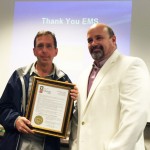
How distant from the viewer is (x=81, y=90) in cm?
189

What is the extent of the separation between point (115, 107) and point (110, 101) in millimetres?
48

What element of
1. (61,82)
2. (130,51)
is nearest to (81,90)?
(61,82)

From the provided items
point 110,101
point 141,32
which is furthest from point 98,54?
point 141,32

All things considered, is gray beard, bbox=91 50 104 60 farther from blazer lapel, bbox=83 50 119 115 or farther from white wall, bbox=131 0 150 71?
white wall, bbox=131 0 150 71

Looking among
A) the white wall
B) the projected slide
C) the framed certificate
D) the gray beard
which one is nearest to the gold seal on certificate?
the framed certificate

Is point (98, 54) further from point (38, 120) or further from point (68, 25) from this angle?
point (68, 25)

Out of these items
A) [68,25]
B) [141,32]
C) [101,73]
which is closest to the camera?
[101,73]

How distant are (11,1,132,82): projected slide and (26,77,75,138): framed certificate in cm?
115

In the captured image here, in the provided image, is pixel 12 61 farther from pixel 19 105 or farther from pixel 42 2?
pixel 19 105

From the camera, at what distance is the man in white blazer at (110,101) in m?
1.56

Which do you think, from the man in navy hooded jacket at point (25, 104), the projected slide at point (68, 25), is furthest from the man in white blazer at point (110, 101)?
the projected slide at point (68, 25)

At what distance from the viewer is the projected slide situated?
3010 mm

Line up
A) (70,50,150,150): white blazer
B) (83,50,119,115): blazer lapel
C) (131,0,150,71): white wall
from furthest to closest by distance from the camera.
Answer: (131,0,150,71): white wall → (83,50,119,115): blazer lapel → (70,50,150,150): white blazer

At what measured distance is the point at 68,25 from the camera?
3.14 meters
